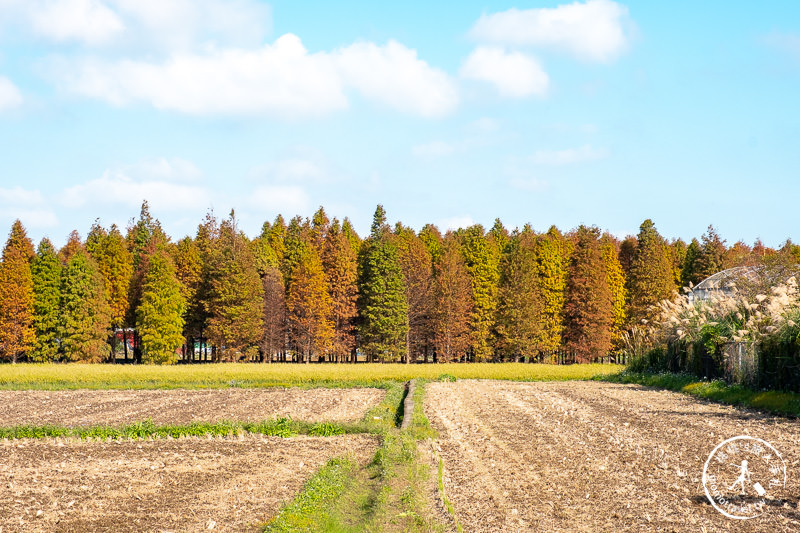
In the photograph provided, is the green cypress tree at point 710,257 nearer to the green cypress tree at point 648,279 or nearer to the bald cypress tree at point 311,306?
the green cypress tree at point 648,279

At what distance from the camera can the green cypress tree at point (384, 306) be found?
193ft

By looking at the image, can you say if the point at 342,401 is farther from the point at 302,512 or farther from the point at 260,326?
the point at 260,326

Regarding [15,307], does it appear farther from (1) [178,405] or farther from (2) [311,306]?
(1) [178,405]

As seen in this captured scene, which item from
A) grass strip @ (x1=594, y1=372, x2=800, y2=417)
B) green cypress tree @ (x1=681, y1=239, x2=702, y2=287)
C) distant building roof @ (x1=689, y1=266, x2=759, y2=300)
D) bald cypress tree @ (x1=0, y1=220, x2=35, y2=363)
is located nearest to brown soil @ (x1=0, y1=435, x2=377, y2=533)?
grass strip @ (x1=594, y1=372, x2=800, y2=417)

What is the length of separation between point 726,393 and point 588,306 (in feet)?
128

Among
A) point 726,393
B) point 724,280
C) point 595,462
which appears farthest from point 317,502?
point 724,280

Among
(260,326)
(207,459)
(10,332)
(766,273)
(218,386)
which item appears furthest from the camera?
(260,326)

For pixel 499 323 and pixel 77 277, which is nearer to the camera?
pixel 77 277

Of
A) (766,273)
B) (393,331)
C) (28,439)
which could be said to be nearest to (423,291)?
(393,331)

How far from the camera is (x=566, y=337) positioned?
205 ft

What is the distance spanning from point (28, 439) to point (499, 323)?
159ft

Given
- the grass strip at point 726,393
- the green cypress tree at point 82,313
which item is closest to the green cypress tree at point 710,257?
the grass strip at point 726,393

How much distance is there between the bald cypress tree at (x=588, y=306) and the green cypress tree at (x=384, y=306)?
16.0m

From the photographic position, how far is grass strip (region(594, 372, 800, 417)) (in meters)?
18.2
